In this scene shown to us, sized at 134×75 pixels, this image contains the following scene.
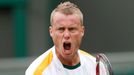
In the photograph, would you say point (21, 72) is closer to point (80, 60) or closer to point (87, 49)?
point (80, 60)

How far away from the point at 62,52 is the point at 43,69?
22 cm

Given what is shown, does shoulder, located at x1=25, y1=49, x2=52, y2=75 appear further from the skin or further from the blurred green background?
the blurred green background

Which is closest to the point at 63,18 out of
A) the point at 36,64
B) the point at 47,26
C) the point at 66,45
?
the point at 66,45

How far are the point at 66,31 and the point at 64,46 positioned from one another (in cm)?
13

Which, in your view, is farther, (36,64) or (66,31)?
(36,64)

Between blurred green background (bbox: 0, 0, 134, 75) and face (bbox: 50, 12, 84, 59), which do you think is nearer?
face (bbox: 50, 12, 84, 59)

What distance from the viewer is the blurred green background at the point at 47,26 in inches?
525

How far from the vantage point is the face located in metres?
6.65

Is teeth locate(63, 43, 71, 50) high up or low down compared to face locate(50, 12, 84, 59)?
down

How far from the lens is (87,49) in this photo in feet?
45.7

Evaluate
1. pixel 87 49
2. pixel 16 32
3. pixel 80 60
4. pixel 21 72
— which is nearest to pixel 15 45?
pixel 16 32

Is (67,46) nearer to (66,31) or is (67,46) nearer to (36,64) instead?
(66,31)

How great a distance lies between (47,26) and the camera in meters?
13.6

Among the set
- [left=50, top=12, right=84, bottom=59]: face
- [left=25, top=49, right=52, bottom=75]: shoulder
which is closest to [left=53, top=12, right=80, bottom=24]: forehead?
[left=50, top=12, right=84, bottom=59]: face
